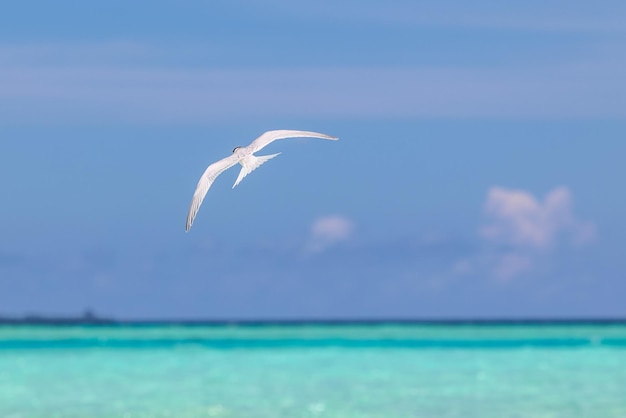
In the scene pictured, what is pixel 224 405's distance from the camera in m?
15.5

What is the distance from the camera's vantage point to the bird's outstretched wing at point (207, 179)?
9.52 m

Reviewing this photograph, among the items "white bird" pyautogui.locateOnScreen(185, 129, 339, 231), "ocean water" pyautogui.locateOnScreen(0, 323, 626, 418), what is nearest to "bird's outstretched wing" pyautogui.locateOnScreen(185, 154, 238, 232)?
"white bird" pyautogui.locateOnScreen(185, 129, 339, 231)

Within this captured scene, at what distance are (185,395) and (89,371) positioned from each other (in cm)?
373

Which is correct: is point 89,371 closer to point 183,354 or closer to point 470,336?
point 183,354

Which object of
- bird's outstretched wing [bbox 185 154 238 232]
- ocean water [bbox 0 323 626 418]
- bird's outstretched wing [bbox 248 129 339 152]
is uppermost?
bird's outstretched wing [bbox 248 129 339 152]

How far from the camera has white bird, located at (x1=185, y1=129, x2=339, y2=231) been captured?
9144mm

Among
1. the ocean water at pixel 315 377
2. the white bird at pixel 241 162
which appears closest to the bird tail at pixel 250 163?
the white bird at pixel 241 162

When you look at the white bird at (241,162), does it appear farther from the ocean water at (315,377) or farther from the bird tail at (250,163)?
the ocean water at (315,377)

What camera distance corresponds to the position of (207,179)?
9.74 m

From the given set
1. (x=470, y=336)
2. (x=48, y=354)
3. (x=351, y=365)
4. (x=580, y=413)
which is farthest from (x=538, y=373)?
(x=470, y=336)

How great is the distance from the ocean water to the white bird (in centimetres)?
544

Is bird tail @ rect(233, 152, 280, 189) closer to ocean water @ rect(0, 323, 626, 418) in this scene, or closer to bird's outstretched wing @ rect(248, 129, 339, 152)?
bird's outstretched wing @ rect(248, 129, 339, 152)

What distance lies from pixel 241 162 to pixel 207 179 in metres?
0.38

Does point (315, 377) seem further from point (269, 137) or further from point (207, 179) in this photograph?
point (269, 137)
